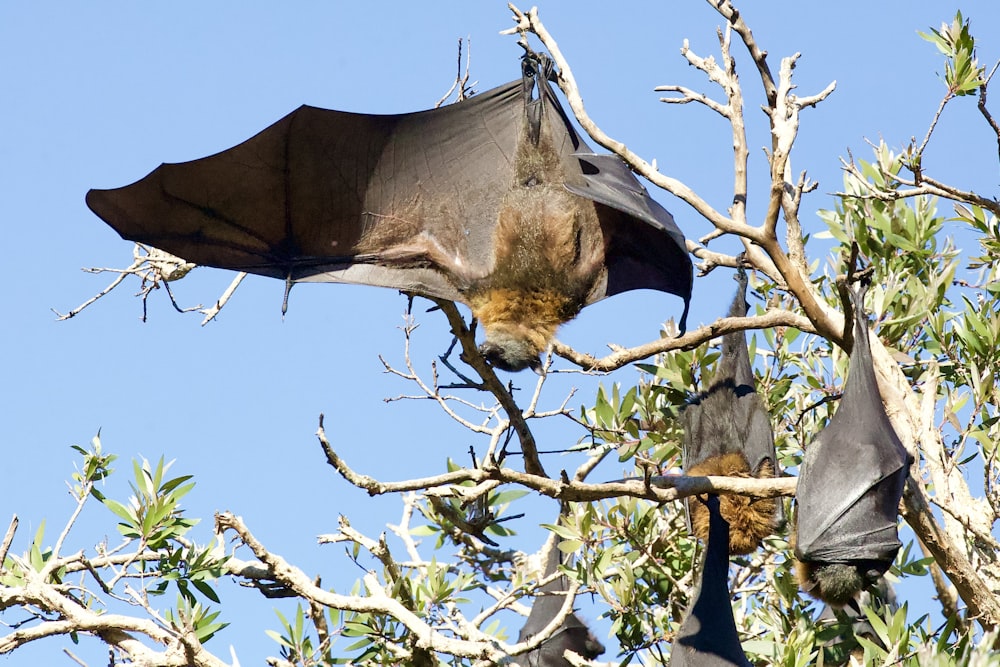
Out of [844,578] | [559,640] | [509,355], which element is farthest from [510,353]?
[559,640]

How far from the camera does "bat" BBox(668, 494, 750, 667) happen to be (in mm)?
6215

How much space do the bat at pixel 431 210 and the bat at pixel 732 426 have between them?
115 cm

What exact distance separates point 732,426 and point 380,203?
2.78 meters

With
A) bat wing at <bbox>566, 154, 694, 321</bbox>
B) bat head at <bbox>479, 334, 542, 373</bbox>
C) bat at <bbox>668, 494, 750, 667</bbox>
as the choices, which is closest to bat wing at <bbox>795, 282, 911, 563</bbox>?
bat at <bbox>668, 494, 750, 667</bbox>

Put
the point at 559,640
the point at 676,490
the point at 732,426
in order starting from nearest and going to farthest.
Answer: the point at 676,490, the point at 732,426, the point at 559,640

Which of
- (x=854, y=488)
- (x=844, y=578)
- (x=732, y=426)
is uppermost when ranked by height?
(x=732, y=426)

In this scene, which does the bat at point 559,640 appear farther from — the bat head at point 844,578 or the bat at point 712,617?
the bat head at point 844,578

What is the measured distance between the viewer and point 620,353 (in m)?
5.07

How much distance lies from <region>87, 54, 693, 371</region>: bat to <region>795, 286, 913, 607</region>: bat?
1.13m

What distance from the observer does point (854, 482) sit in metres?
5.65

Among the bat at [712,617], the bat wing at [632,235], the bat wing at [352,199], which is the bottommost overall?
the bat at [712,617]

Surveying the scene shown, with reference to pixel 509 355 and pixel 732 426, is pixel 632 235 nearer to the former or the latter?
pixel 509 355

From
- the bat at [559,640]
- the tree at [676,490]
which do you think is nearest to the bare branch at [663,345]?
the tree at [676,490]

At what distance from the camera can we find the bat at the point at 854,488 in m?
5.53
